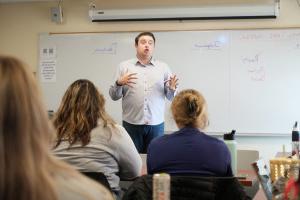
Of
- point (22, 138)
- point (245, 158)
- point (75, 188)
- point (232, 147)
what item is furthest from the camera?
point (245, 158)

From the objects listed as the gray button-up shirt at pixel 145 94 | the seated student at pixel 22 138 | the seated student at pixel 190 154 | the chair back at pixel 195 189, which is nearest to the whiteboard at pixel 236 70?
the gray button-up shirt at pixel 145 94

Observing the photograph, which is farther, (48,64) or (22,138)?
(48,64)

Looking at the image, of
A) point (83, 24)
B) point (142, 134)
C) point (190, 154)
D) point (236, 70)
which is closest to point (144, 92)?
point (142, 134)

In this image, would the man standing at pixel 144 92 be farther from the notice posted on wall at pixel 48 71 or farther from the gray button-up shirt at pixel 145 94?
the notice posted on wall at pixel 48 71

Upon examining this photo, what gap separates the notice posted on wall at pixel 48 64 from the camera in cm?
503

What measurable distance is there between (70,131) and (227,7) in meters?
3.16

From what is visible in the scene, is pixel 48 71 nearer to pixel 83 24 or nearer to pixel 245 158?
pixel 83 24

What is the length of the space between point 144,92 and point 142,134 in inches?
15.6

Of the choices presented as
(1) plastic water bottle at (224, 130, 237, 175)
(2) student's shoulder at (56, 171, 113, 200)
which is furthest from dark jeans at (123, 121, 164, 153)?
(2) student's shoulder at (56, 171, 113, 200)

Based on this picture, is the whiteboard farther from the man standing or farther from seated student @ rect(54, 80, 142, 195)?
seated student @ rect(54, 80, 142, 195)

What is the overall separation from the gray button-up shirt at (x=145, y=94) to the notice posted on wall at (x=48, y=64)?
5.13 feet

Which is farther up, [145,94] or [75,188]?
[145,94]

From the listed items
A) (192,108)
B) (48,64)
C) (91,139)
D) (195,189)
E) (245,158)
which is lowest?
(245,158)

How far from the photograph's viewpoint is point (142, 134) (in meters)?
3.60
